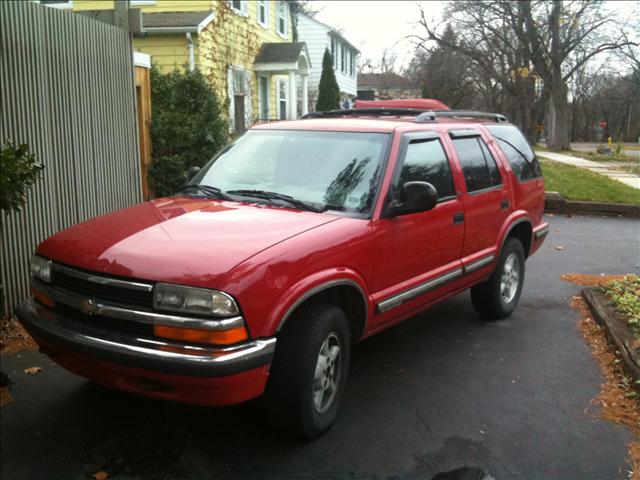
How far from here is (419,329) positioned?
586 centimetres

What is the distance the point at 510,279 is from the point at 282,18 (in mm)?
20653

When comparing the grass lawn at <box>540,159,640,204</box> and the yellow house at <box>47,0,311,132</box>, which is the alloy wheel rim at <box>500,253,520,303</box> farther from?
the yellow house at <box>47,0,311,132</box>

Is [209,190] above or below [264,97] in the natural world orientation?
below

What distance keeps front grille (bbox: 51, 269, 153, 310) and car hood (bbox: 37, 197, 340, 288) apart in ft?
0.28

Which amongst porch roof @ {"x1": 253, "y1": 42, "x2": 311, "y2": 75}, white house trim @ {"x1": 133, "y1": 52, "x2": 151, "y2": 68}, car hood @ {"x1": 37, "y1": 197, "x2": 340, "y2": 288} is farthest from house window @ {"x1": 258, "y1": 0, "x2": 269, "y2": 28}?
car hood @ {"x1": 37, "y1": 197, "x2": 340, "y2": 288}

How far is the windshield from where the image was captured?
13.9 feet

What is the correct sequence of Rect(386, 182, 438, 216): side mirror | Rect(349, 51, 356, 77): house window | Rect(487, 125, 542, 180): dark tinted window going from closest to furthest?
Rect(386, 182, 438, 216): side mirror → Rect(487, 125, 542, 180): dark tinted window → Rect(349, 51, 356, 77): house window

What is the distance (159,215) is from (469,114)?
339cm

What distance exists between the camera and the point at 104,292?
10.9 ft

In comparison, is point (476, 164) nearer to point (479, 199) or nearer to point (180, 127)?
point (479, 199)

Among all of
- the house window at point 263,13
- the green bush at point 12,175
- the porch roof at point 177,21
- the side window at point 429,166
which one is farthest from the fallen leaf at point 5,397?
the house window at point 263,13

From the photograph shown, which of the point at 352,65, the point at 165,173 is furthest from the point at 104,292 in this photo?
the point at 352,65

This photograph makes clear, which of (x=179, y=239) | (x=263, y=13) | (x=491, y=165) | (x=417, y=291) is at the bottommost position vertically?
(x=417, y=291)

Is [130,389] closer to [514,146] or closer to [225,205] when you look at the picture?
[225,205]
